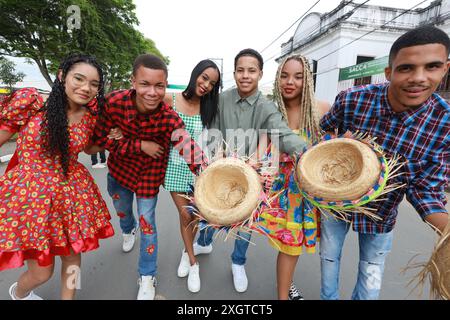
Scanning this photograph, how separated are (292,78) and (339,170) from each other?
77cm

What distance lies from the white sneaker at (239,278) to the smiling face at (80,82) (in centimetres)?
179

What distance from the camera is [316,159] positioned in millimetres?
1314

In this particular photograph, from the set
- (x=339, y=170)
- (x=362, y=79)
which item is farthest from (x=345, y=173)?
(x=362, y=79)

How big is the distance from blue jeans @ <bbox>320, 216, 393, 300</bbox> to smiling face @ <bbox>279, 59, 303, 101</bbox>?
A: 88cm

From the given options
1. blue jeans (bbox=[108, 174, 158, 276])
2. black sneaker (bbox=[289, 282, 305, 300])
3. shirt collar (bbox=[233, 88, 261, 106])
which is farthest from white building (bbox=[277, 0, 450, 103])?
blue jeans (bbox=[108, 174, 158, 276])

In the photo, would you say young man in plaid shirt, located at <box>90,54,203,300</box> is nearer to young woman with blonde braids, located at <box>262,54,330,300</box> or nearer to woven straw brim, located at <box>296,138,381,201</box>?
young woman with blonde braids, located at <box>262,54,330,300</box>

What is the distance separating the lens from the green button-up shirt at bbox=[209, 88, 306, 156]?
5.19 ft

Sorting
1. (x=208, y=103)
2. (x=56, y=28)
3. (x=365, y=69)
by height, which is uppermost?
(x=56, y=28)

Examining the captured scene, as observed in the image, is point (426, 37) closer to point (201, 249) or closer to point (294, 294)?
point (294, 294)

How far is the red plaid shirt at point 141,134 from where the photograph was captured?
69.4 inches

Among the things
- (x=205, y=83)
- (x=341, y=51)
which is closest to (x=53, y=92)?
(x=205, y=83)

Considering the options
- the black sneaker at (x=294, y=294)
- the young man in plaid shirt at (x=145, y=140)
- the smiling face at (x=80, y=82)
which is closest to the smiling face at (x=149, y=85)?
the young man in plaid shirt at (x=145, y=140)

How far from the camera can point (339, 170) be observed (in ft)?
4.21

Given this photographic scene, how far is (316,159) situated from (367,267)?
0.85 m
